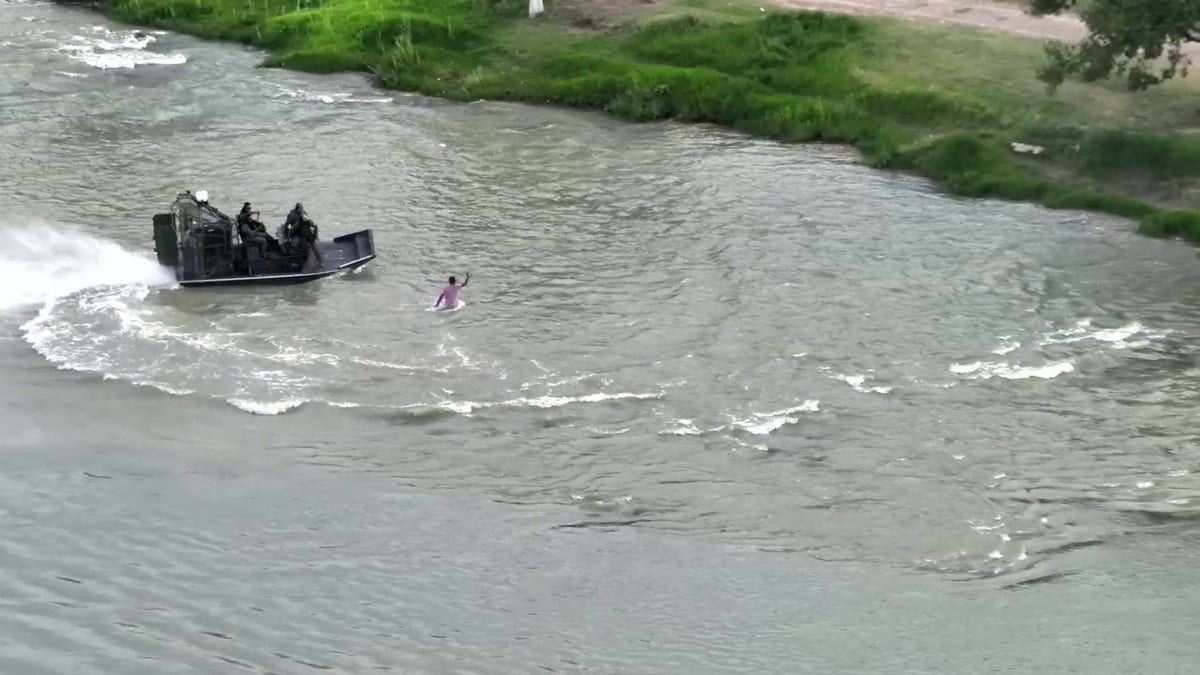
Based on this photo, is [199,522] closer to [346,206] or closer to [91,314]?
[91,314]

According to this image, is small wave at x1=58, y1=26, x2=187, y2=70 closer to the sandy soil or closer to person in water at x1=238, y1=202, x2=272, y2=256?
the sandy soil

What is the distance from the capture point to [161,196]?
107 ft

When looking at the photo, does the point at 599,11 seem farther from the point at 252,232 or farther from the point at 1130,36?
the point at 252,232

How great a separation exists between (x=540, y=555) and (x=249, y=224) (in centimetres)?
1212

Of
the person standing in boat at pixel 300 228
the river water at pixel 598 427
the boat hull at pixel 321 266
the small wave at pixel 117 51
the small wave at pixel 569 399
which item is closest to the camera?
the river water at pixel 598 427

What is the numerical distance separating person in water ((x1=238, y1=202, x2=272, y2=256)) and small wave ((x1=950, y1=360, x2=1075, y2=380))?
12.8 meters

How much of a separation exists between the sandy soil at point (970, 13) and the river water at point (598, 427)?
28.5 ft

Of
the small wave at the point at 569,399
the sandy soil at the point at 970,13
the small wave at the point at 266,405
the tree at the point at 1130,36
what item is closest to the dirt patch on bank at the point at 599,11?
the sandy soil at the point at 970,13

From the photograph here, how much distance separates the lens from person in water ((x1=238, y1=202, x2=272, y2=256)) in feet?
90.9

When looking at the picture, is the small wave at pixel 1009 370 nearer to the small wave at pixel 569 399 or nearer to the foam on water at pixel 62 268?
the small wave at pixel 569 399

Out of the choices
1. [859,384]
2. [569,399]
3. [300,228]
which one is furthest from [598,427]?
[300,228]

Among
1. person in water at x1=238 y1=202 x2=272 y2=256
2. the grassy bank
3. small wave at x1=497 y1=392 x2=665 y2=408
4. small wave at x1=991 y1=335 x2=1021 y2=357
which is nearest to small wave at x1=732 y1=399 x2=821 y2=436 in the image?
small wave at x1=497 y1=392 x2=665 y2=408

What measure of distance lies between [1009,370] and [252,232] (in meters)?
13.9

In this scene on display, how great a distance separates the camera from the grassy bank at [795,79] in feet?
107
